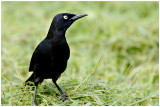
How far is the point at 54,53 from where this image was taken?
3561mm

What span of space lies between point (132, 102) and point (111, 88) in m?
0.41

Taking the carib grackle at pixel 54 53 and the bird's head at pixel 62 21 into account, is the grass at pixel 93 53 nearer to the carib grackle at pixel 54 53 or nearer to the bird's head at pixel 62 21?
the carib grackle at pixel 54 53

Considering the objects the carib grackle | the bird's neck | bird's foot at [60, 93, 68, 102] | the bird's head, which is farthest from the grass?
the bird's head

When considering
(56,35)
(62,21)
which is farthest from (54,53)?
(62,21)

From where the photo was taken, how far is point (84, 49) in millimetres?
6320

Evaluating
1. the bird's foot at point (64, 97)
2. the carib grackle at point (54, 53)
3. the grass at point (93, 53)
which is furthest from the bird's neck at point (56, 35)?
the bird's foot at point (64, 97)

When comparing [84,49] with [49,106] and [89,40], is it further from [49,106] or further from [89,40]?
[49,106]

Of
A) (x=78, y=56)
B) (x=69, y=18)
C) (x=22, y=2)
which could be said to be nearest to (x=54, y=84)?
(x=69, y=18)

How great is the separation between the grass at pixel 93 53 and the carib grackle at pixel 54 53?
266 mm

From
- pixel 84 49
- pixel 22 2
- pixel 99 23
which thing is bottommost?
pixel 84 49

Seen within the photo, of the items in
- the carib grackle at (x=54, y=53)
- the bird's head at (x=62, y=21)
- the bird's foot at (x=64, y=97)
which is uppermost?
the bird's head at (x=62, y=21)

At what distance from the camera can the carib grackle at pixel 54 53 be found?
358cm

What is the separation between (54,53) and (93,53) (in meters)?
2.69

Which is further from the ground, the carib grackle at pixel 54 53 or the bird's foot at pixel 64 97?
the carib grackle at pixel 54 53
